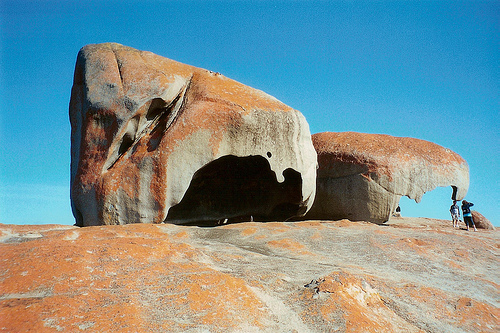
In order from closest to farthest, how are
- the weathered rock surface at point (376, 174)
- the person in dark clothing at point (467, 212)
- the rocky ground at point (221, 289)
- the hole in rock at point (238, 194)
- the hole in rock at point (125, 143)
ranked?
the rocky ground at point (221, 289)
the hole in rock at point (125, 143)
the hole in rock at point (238, 194)
the weathered rock surface at point (376, 174)
the person in dark clothing at point (467, 212)

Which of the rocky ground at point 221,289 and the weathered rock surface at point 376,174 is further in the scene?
the weathered rock surface at point 376,174

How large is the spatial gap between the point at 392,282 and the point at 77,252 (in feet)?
8.66

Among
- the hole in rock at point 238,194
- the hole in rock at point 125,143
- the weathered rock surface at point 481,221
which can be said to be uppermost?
the hole in rock at point 125,143

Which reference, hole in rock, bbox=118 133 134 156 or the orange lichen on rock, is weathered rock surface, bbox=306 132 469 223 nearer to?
hole in rock, bbox=118 133 134 156

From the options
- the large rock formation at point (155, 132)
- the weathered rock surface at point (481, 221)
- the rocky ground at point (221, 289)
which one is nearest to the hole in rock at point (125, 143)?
the large rock formation at point (155, 132)

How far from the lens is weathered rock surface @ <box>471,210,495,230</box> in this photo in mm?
11195

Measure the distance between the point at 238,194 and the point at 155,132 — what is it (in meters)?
2.97

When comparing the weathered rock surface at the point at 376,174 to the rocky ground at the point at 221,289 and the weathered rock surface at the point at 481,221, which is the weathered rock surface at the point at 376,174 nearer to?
the weathered rock surface at the point at 481,221

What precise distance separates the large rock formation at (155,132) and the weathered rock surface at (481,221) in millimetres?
5468

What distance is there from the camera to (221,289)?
10.4 feet

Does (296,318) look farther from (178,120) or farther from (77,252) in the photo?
(178,120)

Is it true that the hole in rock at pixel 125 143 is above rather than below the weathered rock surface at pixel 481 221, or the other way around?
above

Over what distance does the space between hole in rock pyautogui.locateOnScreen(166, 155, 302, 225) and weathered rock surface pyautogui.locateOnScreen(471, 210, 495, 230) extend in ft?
17.7

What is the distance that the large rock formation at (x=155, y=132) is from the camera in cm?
657
